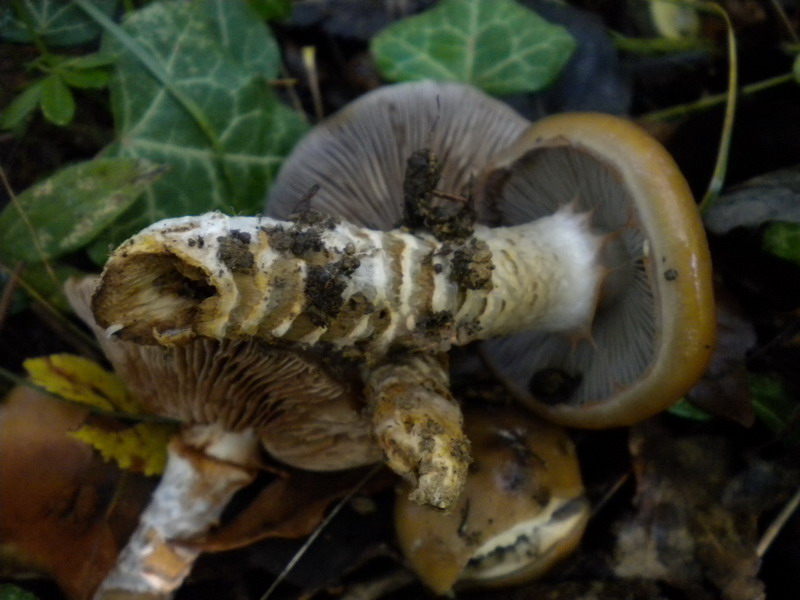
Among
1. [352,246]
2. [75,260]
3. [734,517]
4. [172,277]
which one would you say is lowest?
[734,517]

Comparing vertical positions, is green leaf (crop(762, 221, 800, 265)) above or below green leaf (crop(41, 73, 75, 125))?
below

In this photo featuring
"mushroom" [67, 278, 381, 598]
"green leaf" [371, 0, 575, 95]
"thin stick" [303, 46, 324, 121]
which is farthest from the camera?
"thin stick" [303, 46, 324, 121]

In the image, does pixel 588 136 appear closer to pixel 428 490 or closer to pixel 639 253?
pixel 639 253

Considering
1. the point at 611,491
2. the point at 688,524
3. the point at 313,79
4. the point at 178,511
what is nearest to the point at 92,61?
the point at 313,79

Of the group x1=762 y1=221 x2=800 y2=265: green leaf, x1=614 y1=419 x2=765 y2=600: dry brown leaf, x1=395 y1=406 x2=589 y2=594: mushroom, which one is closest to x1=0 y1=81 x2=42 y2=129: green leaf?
x1=395 y1=406 x2=589 y2=594: mushroom

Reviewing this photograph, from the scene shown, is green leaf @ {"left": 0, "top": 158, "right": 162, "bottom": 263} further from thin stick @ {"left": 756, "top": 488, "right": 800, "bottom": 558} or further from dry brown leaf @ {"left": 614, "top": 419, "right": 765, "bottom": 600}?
thin stick @ {"left": 756, "top": 488, "right": 800, "bottom": 558}

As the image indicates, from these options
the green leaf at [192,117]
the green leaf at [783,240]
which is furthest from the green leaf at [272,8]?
the green leaf at [783,240]

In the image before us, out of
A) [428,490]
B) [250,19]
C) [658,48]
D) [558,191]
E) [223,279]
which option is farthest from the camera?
[658,48]

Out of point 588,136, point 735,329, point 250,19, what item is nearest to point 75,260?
point 250,19
